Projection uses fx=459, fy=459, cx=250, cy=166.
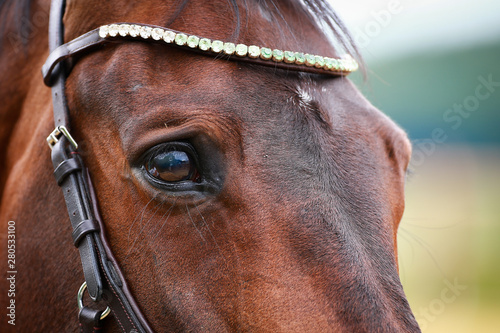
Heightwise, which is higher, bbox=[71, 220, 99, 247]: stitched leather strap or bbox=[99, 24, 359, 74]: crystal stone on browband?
bbox=[99, 24, 359, 74]: crystal stone on browband

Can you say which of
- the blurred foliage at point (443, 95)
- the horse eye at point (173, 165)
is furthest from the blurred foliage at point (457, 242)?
the horse eye at point (173, 165)

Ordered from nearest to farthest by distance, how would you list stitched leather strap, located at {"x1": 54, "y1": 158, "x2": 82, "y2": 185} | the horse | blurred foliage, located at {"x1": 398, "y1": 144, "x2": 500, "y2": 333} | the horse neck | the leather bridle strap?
1. the horse
2. the leather bridle strap
3. stitched leather strap, located at {"x1": 54, "y1": 158, "x2": 82, "y2": 185}
4. the horse neck
5. blurred foliage, located at {"x1": 398, "y1": 144, "x2": 500, "y2": 333}

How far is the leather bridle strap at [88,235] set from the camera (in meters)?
1.43

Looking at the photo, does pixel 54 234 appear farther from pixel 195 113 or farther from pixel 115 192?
pixel 195 113

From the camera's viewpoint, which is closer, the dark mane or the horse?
the horse

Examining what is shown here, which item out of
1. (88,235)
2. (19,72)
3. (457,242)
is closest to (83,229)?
(88,235)

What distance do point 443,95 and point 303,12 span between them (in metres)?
12.7

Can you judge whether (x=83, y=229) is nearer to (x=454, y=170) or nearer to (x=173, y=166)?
(x=173, y=166)

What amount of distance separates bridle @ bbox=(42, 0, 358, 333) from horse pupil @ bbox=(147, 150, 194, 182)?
0.98 feet

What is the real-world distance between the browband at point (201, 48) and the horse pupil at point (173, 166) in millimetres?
356

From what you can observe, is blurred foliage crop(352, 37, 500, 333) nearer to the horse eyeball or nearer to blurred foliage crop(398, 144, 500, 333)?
blurred foliage crop(398, 144, 500, 333)

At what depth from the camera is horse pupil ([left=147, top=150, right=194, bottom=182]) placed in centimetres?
139

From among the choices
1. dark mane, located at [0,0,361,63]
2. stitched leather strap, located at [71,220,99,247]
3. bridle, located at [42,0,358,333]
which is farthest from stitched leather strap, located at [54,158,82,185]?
dark mane, located at [0,0,361,63]

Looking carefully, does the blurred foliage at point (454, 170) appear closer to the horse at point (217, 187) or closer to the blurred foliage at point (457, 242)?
the blurred foliage at point (457, 242)
